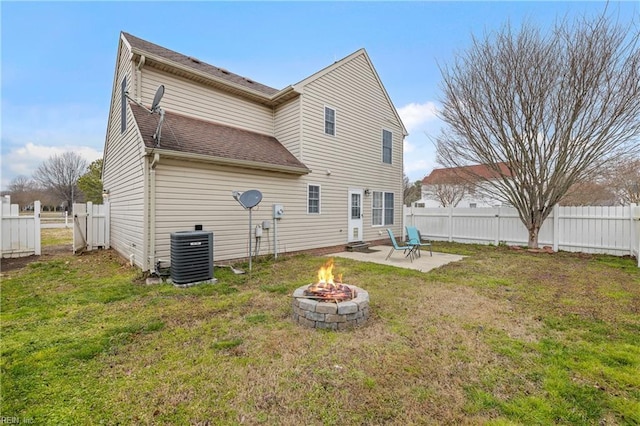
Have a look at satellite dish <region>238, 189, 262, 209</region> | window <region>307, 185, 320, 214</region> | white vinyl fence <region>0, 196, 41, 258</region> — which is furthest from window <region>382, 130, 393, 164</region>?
white vinyl fence <region>0, 196, 41, 258</region>

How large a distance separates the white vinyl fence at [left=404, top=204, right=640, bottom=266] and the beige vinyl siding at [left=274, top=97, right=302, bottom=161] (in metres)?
6.68

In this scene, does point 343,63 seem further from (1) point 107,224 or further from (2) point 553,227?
(1) point 107,224

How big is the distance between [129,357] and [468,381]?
129 inches

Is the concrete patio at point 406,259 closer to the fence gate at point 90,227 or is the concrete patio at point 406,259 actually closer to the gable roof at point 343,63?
the gable roof at point 343,63

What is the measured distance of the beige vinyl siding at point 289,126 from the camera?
30.0ft

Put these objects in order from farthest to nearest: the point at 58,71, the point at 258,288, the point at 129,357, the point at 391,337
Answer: the point at 58,71
the point at 258,288
the point at 391,337
the point at 129,357

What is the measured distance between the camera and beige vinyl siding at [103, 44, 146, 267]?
6.38m

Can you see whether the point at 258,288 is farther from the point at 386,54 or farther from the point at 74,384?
the point at 386,54

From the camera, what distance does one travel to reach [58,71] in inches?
483

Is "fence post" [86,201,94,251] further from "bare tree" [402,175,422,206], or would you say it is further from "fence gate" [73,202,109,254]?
"bare tree" [402,175,422,206]

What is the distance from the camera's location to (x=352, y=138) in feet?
35.2

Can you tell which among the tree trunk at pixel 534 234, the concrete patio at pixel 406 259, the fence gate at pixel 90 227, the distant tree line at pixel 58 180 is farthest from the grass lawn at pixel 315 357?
the distant tree line at pixel 58 180

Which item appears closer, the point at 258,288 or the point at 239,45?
the point at 258,288

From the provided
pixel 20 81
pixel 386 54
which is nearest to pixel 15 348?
pixel 386 54
